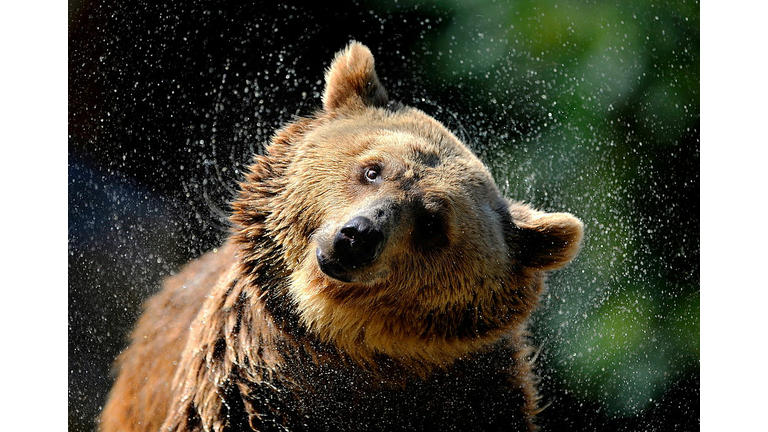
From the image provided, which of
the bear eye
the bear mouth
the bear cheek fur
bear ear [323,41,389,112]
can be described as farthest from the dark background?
the bear mouth

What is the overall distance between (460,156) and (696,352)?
4.21ft

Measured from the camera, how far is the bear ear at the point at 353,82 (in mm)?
2408

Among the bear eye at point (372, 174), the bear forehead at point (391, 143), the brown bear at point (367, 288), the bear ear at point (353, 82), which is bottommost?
the brown bear at point (367, 288)

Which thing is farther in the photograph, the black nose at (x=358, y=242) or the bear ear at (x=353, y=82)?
the bear ear at (x=353, y=82)

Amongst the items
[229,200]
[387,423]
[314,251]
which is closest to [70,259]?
[229,200]

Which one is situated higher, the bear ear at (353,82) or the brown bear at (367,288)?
the bear ear at (353,82)

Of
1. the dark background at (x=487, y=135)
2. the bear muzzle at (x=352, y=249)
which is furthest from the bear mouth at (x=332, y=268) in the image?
the dark background at (x=487, y=135)

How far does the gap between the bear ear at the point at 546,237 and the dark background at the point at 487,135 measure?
0.10 metres

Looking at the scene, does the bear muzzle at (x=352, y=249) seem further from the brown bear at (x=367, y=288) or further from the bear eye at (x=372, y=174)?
the bear eye at (x=372, y=174)

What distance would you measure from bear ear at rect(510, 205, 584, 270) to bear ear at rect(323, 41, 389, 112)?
1.82 ft

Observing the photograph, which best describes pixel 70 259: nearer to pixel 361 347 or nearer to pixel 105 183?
pixel 105 183

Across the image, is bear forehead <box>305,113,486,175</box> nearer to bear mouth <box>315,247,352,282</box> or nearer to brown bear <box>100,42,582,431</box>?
brown bear <box>100,42,582,431</box>

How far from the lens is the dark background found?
2391 millimetres

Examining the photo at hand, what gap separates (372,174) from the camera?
238 cm
